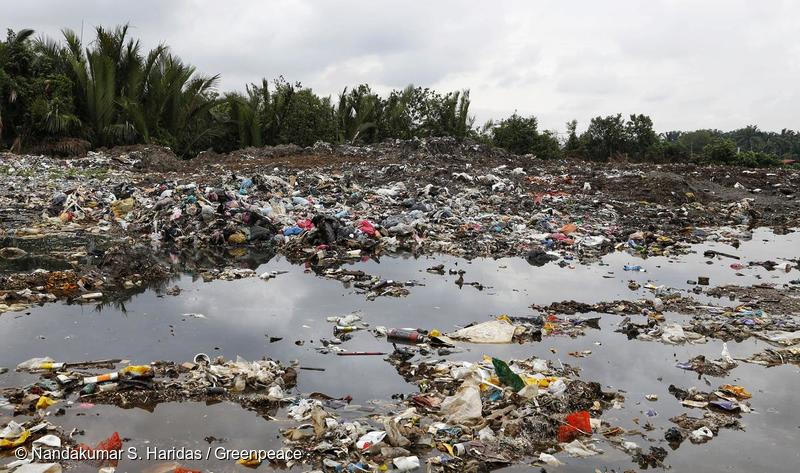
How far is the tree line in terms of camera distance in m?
15.2

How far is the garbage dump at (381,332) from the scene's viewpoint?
9.46 feet

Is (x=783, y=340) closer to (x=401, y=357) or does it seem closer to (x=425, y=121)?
(x=401, y=357)

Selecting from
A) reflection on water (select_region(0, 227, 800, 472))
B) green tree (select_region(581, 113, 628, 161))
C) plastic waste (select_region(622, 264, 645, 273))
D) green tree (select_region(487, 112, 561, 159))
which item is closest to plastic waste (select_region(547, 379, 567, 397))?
reflection on water (select_region(0, 227, 800, 472))

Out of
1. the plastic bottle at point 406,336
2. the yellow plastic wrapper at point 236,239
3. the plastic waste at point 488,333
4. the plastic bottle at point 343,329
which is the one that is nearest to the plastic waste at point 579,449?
the plastic waste at point 488,333

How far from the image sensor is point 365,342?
4.32 metres

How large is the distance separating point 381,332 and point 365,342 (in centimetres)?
22

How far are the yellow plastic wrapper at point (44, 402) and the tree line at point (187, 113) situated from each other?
14.1 m

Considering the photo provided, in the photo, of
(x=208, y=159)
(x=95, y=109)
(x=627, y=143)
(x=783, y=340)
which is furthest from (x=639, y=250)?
(x=627, y=143)

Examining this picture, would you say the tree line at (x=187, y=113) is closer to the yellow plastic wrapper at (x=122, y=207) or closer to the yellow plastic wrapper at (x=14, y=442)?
the yellow plastic wrapper at (x=122, y=207)

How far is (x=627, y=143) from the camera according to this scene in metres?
26.8

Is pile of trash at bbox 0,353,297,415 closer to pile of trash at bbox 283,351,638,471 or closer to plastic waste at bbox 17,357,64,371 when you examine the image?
plastic waste at bbox 17,357,64,371

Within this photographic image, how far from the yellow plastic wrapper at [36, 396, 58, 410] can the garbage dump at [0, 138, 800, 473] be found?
0.05 m

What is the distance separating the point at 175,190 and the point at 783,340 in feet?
27.9

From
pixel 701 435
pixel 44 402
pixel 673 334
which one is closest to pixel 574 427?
pixel 701 435
